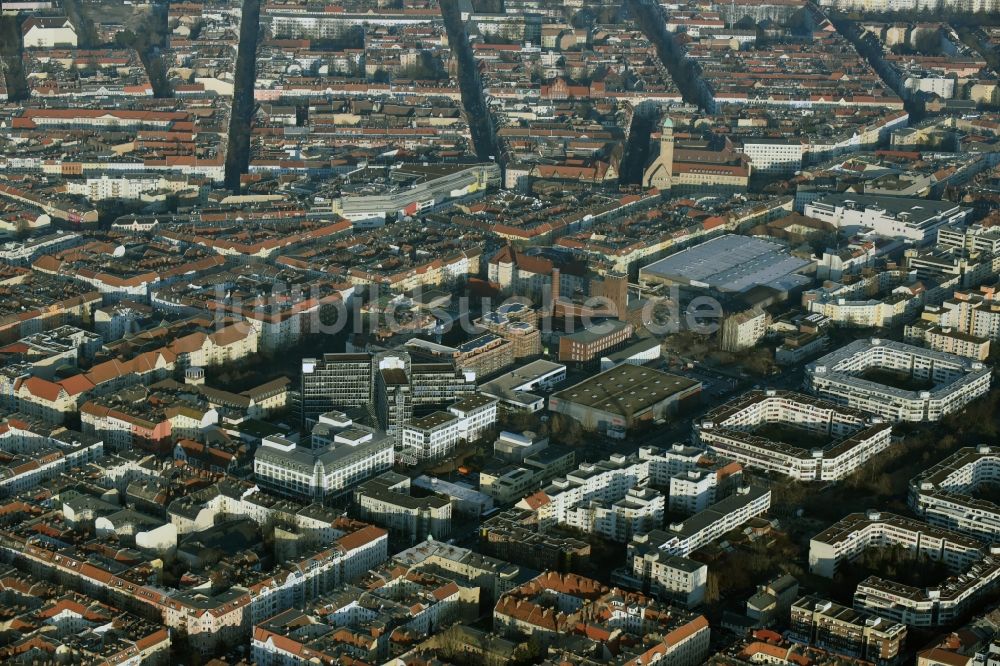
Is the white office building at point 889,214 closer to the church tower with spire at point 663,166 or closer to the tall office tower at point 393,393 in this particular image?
the church tower with spire at point 663,166

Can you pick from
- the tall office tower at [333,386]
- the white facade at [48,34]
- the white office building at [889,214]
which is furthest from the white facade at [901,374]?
the white facade at [48,34]

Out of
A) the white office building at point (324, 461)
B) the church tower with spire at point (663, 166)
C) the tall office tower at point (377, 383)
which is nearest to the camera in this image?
the white office building at point (324, 461)

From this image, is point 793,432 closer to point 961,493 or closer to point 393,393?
point 961,493

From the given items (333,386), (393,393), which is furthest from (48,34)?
(393,393)

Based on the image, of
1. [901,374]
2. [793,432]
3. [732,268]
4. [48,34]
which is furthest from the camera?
[48,34]

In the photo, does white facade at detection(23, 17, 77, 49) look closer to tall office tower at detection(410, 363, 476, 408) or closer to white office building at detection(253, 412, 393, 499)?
tall office tower at detection(410, 363, 476, 408)

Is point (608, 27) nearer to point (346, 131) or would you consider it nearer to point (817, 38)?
point (817, 38)

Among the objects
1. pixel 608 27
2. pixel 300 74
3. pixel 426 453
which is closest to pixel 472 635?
pixel 426 453

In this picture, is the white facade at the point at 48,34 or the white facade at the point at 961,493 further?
the white facade at the point at 48,34

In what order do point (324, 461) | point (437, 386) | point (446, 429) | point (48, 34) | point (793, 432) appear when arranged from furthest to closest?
1. point (48, 34)
2. point (437, 386)
3. point (793, 432)
4. point (446, 429)
5. point (324, 461)
